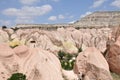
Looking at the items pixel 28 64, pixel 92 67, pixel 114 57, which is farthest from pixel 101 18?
pixel 28 64

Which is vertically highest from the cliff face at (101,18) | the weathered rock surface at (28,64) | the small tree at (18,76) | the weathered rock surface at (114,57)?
the weathered rock surface at (28,64)

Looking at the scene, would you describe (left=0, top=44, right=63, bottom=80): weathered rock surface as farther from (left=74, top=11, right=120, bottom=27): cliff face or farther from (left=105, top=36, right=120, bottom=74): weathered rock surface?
(left=74, top=11, right=120, bottom=27): cliff face

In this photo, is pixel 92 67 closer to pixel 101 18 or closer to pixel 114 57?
pixel 114 57

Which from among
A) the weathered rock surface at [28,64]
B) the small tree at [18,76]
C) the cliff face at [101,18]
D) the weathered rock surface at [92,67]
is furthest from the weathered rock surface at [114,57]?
the cliff face at [101,18]

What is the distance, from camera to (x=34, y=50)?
18719 millimetres

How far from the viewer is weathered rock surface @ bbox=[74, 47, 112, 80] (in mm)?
20844

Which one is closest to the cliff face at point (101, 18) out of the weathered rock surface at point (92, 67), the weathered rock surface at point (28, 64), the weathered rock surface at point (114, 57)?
the weathered rock surface at point (114, 57)

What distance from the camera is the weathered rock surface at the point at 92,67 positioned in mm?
20844

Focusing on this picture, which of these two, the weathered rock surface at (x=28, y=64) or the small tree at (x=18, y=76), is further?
the weathered rock surface at (x=28, y=64)

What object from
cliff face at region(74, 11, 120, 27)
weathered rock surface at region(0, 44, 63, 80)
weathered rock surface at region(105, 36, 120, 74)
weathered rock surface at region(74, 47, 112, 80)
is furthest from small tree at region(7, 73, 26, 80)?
cliff face at region(74, 11, 120, 27)

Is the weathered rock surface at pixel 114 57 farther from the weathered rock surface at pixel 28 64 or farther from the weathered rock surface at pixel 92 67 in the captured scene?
the weathered rock surface at pixel 28 64

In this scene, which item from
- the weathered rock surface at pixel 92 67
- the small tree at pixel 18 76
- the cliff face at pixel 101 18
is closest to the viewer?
the small tree at pixel 18 76

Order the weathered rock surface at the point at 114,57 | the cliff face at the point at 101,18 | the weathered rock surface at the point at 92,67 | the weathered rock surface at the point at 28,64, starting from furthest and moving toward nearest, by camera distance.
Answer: the cliff face at the point at 101,18 < the weathered rock surface at the point at 114,57 < the weathered rock surface at the point at 92,67 < the weathered rock surface at the point at 28,64

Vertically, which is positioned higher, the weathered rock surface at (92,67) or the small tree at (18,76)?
the small tree at (18,76)
